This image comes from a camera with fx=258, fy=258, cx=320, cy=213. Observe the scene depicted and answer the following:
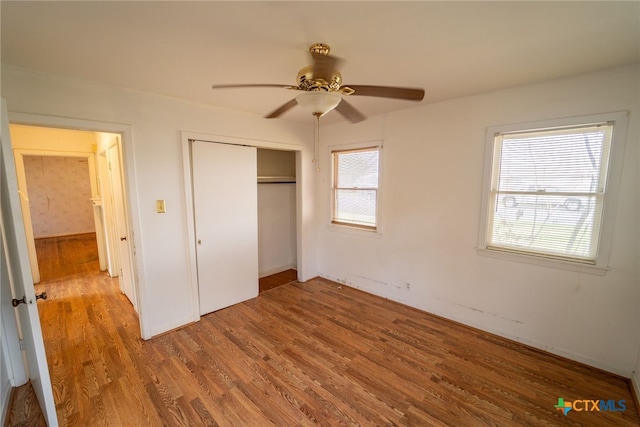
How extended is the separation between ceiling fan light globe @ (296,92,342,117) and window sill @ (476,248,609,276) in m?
2.20

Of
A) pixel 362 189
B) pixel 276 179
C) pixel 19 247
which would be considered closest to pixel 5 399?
pixel 19 247

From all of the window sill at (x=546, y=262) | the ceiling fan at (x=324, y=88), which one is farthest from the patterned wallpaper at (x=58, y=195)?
the window sill at (x=546, y=262)

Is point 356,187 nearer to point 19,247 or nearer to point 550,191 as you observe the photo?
point 550,191

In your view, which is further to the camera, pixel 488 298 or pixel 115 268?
pixel 115 268

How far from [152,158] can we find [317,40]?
1.98 meters

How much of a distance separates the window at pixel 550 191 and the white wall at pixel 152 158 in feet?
9.68

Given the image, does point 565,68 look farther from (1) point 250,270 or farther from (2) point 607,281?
(1) point 250,270

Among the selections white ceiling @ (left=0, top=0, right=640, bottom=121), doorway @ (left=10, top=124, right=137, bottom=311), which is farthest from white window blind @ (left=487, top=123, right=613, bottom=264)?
doorway @ (left=10, top=124, right=137, bottom=311)

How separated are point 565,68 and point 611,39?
42 centimetres

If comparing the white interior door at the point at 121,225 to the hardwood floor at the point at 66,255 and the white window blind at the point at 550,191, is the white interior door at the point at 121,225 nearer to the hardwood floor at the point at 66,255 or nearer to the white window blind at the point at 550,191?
the hardwood floor at the point at 66,255

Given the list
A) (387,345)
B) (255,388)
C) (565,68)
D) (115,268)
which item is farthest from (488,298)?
(115,268)

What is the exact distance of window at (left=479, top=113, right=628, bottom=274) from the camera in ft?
6.90

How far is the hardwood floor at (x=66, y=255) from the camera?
15.0ft

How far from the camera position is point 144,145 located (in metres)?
2.50
